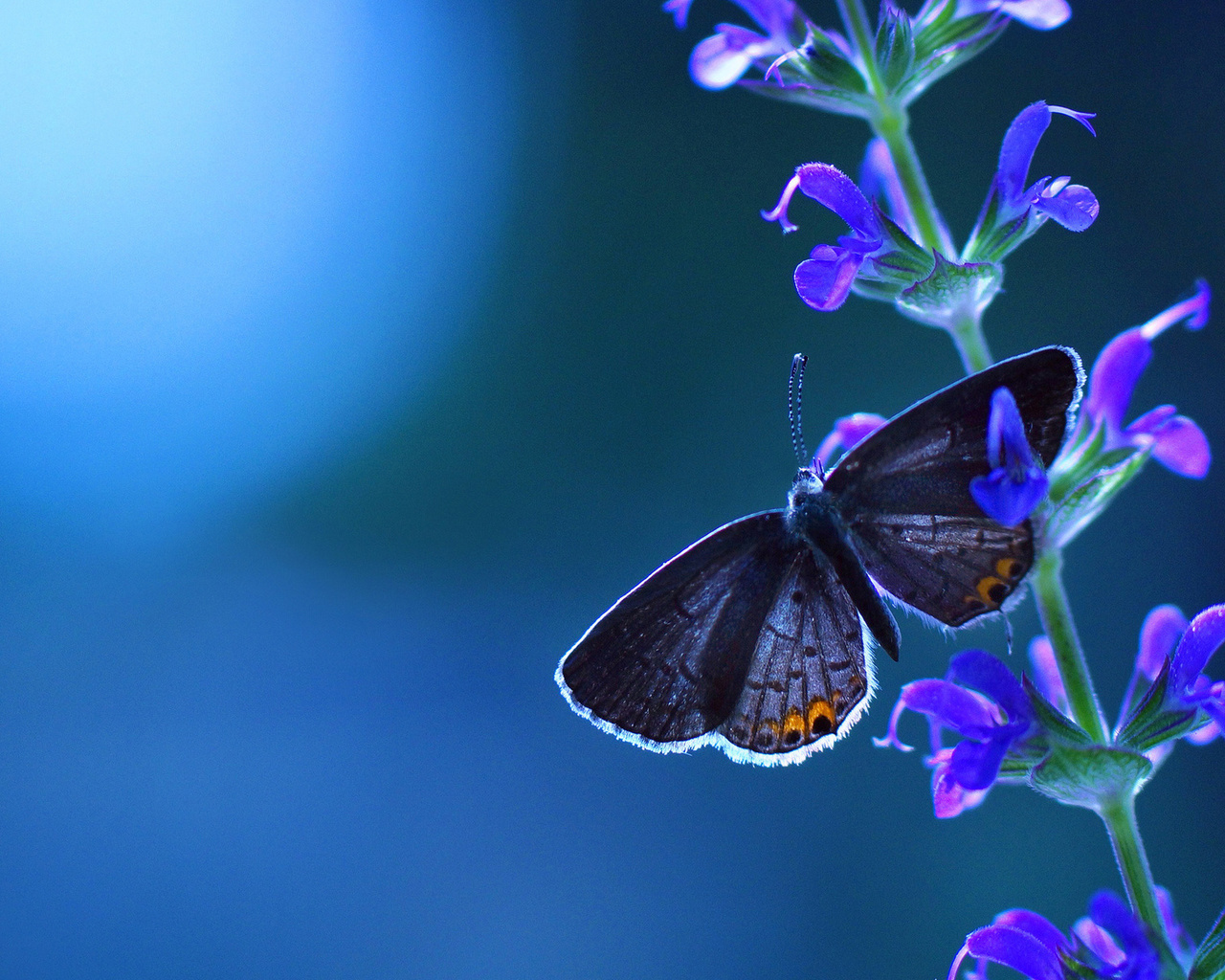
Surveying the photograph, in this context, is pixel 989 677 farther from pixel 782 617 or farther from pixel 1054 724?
pixel 782 617

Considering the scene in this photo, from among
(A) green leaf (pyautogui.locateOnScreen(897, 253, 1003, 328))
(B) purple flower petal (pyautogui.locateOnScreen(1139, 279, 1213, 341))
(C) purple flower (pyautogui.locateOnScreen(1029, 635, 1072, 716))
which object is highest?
(A) green leaf (pyautogui.locateOnScreen(897, 253, 1003, 328))

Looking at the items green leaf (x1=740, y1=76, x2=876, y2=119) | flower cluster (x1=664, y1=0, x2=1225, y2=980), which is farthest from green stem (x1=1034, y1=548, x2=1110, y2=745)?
green leaf (x1=740, y1=76, x2=876, y2=119)

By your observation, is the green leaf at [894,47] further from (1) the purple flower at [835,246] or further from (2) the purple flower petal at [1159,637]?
(2) the purple flower petal at [1159,637]

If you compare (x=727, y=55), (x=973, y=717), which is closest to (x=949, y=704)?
(x=973, y=717)

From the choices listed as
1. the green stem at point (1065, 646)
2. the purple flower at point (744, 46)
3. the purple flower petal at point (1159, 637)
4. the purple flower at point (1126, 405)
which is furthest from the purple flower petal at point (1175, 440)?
the purple flower at point (744, 46)

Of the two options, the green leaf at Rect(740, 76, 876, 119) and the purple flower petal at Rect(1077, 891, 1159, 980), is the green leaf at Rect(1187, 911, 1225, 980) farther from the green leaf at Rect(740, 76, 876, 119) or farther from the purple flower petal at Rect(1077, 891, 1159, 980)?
the green leaf at Rect(740, 76, 876, 119)

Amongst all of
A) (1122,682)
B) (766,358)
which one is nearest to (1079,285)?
(766,358)
